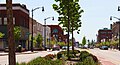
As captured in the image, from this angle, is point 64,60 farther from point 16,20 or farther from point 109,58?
point 16,20

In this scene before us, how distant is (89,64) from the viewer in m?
18.5

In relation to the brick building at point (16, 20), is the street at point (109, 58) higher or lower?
lower

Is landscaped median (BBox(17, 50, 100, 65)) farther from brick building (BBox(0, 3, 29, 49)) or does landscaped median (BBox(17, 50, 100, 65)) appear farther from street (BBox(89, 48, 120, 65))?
brick building (BBox(0, 3, 29, 49))

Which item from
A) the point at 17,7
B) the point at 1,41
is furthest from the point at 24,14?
the point at 1,41

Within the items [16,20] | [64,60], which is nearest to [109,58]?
[64,60]

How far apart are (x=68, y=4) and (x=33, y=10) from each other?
4036 cm

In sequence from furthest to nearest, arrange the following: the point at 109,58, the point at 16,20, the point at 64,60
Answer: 1. the point at 16,20
2. the point at 109,58
3. the point at 64,60

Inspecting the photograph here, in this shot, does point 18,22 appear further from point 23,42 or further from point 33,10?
point 33,10

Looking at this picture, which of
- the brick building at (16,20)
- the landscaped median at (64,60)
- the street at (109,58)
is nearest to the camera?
the landscaped median at (64,60)

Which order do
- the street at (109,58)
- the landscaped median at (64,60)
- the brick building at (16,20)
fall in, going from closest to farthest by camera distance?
the landscaped median at (64,60) → the street at (109,58) → the brick building at (16,20)

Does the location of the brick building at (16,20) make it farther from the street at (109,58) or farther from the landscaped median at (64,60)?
the landscaped median at (64,60)

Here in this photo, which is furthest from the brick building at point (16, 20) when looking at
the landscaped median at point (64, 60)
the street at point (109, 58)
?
the landscaped median at point (64, 60)

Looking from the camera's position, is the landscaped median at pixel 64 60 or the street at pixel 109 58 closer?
the landscaped median at pixel 64 60

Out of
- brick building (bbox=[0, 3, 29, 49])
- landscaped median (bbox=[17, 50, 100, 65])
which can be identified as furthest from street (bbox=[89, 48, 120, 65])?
brick building (bbox=[0, 3, 29, 49])
